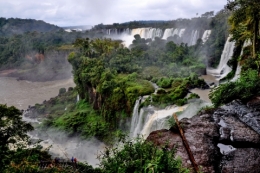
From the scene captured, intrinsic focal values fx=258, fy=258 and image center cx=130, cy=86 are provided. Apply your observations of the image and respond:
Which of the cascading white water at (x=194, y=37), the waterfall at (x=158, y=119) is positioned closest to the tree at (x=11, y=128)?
the waterfall at (x=158, y=119)

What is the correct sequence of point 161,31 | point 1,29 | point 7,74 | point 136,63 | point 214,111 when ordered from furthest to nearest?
point 1,29
point 7,74
point 161,31
point 136,63
point 214,111

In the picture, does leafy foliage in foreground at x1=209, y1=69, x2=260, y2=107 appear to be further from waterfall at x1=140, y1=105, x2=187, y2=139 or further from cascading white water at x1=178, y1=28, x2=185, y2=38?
cascading white water at x1=178, y1=28, x2=185, y2=38

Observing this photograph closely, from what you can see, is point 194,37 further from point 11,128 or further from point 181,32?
point 11,128

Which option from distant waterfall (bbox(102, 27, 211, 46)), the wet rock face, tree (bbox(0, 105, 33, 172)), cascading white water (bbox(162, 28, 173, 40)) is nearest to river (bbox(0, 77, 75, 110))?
distant waterfall (bbox(102, 27, 211, 46))

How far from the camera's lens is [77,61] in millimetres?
32562

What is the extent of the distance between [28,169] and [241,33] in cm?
1749

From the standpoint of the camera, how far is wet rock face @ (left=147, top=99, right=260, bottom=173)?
6870 millimetres

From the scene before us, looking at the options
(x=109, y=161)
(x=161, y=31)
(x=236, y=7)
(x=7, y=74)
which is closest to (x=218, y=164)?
(x=109, y=161)

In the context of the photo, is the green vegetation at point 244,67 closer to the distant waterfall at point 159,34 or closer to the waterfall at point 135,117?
the waterfall at point 135,117

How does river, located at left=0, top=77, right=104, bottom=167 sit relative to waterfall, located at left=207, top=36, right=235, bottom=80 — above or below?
below

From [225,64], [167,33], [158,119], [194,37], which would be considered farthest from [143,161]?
[167,33]

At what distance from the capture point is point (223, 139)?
815 cm

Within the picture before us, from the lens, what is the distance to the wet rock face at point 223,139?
6.87 metres

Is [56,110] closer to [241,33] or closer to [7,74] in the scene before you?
[241,33]
